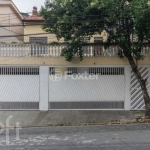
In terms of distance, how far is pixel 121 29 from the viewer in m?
10.5

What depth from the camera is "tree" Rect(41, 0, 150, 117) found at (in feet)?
31.9

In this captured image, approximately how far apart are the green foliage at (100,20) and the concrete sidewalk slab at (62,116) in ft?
9.78

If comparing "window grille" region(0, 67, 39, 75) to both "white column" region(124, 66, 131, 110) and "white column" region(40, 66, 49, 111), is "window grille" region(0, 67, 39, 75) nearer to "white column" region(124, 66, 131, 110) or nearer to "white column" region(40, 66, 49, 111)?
"white column" region(40, 66, 49, 111)

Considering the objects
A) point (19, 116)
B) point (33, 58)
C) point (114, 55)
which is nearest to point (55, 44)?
point (33, 58)

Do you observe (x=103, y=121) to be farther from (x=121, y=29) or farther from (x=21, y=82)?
(x=21, y=82)

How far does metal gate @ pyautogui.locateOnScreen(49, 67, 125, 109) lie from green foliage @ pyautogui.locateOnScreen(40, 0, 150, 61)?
78.7 inches

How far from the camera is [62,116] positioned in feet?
37.4

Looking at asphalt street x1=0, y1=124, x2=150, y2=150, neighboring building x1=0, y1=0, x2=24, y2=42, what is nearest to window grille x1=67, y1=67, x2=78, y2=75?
asphalt street x1=0, y1=124, x2=150, y2=150

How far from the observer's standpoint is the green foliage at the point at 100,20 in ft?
31.9

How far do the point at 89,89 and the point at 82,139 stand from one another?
560 cm

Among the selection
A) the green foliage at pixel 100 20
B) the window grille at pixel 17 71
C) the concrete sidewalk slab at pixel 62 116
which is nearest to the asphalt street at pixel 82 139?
the concrete sidewalk slab at pixel 62 116

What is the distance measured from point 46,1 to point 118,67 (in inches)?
204

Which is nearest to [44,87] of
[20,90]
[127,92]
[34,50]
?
[20,90]

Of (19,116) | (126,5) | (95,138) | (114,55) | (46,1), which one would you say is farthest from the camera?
(114,55)
